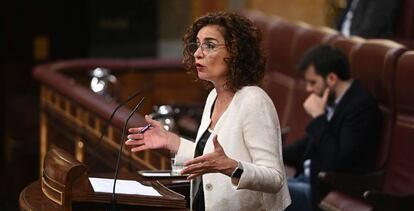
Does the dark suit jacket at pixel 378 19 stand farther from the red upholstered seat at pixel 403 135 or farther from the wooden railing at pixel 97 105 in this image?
the red upholstered seat at pixel 403 135

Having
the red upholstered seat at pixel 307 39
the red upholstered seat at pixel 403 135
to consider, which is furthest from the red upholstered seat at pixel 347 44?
the red upholstered seat at pixel 403 135

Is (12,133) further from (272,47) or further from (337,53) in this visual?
(337,53)

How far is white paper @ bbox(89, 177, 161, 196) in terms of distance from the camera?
290 centimetres

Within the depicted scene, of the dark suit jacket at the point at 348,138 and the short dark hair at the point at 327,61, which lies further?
the short dark hair at the point at 327,61

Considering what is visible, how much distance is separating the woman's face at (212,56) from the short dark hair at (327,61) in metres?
1.61

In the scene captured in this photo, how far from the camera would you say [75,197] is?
2822 millimetres

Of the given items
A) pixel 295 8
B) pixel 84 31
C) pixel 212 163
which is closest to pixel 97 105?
pixel 212 163

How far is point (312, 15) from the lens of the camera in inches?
320

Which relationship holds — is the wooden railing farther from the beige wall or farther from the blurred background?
the blurred background

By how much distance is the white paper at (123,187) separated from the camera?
290 centimetres

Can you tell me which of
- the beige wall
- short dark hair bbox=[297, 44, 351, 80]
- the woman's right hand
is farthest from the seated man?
the beige wall

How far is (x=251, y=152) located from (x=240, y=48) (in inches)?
12.2

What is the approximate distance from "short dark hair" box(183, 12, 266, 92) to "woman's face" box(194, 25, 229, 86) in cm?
1

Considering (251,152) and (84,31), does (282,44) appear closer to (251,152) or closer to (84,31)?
(251,152)
